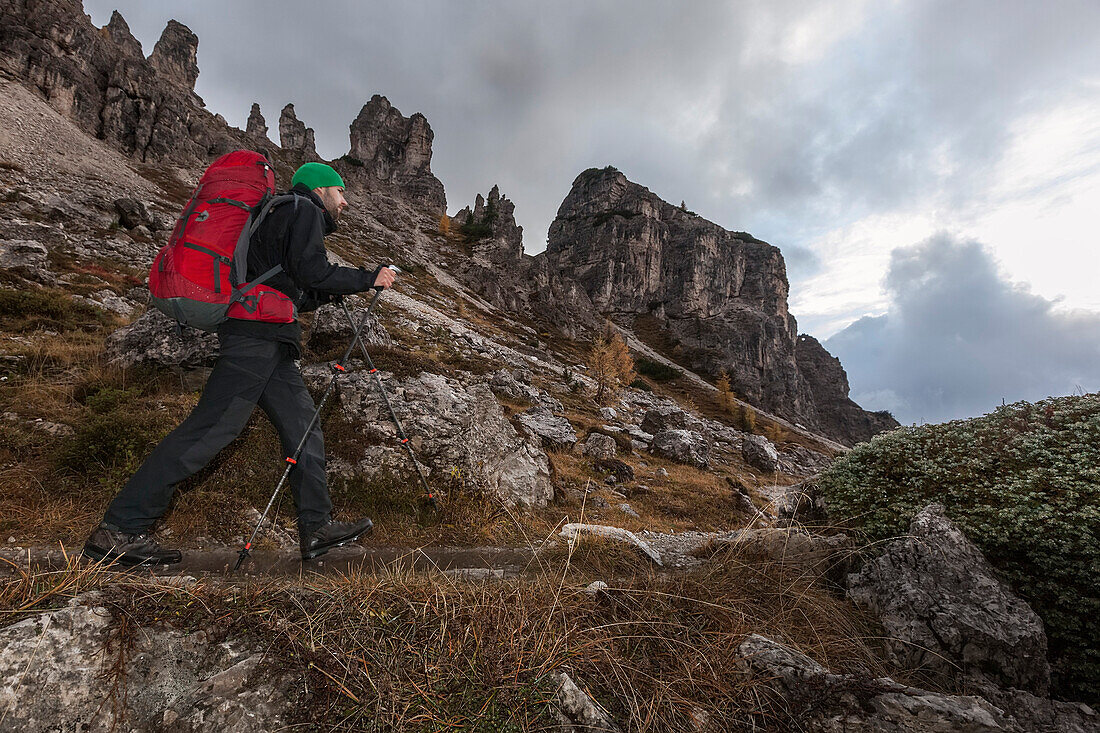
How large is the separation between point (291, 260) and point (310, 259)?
16 cm

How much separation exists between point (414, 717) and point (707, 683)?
122 cm

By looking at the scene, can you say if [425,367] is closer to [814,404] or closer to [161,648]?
[161,648]

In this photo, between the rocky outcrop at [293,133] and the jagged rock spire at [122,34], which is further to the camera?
the rocky outcrop at [293,133]

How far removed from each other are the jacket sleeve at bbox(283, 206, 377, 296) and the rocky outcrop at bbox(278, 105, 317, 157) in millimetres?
133109

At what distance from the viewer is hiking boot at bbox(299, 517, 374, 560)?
3412 millimetres

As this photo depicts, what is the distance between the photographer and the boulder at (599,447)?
43.7 ft

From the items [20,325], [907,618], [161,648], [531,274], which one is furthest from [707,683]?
[531,274]

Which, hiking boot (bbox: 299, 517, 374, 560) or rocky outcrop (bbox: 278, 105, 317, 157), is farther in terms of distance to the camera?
rocky outcrop (bbox: 278, 105, 317, 157)

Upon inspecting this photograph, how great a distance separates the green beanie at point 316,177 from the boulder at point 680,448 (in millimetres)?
17491

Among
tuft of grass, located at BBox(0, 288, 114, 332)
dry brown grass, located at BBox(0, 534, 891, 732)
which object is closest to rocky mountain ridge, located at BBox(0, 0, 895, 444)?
tuft of grass, located at BBox(0, 288, 114, 332)

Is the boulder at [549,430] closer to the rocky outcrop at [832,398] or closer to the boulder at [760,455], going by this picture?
the boulder at [760,455]

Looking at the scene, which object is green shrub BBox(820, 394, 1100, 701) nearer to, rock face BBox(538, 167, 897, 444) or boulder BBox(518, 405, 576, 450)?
boulder BBox(518, 405, 576, 450)

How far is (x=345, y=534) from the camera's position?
3551 mm

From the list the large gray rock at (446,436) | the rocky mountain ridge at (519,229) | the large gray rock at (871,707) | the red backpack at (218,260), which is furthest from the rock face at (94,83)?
the large gray rock at (871,707)
